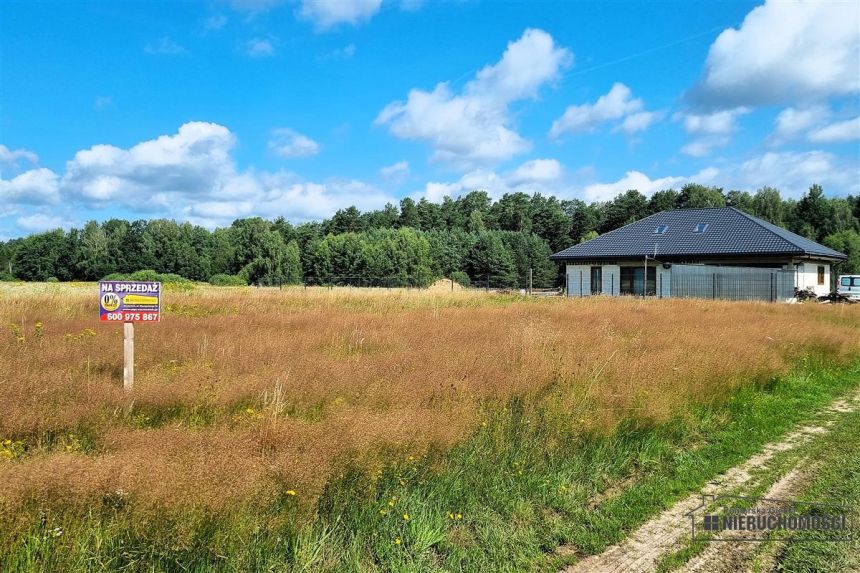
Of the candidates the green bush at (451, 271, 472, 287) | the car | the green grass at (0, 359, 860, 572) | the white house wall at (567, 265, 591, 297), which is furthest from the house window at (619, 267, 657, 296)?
the green bush at (451, 271, 472, 287)

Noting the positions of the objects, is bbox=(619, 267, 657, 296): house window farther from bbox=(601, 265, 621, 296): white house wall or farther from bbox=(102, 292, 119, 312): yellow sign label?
bbox=(102, 292, 119, 312): yellow sign label

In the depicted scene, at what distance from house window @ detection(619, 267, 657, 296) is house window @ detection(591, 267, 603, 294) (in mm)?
1408

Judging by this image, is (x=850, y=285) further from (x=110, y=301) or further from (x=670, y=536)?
(x=110, y=301)

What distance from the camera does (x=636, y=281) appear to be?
3331cm

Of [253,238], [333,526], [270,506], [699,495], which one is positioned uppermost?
[253,238]

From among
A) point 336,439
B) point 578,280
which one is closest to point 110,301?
point 336,439

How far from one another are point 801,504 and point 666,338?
17.9 ft

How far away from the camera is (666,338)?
954 cm

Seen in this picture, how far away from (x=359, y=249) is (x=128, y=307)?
66330mm

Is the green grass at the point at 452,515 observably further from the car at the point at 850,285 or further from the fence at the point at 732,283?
the car at the point at 850,285

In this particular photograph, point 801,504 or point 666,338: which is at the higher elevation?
point 666,338

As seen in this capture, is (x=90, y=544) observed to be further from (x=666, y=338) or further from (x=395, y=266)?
(x=395, y=266)

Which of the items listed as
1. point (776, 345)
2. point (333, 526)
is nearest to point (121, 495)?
point (333, 526)

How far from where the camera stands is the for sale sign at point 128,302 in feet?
16.4
